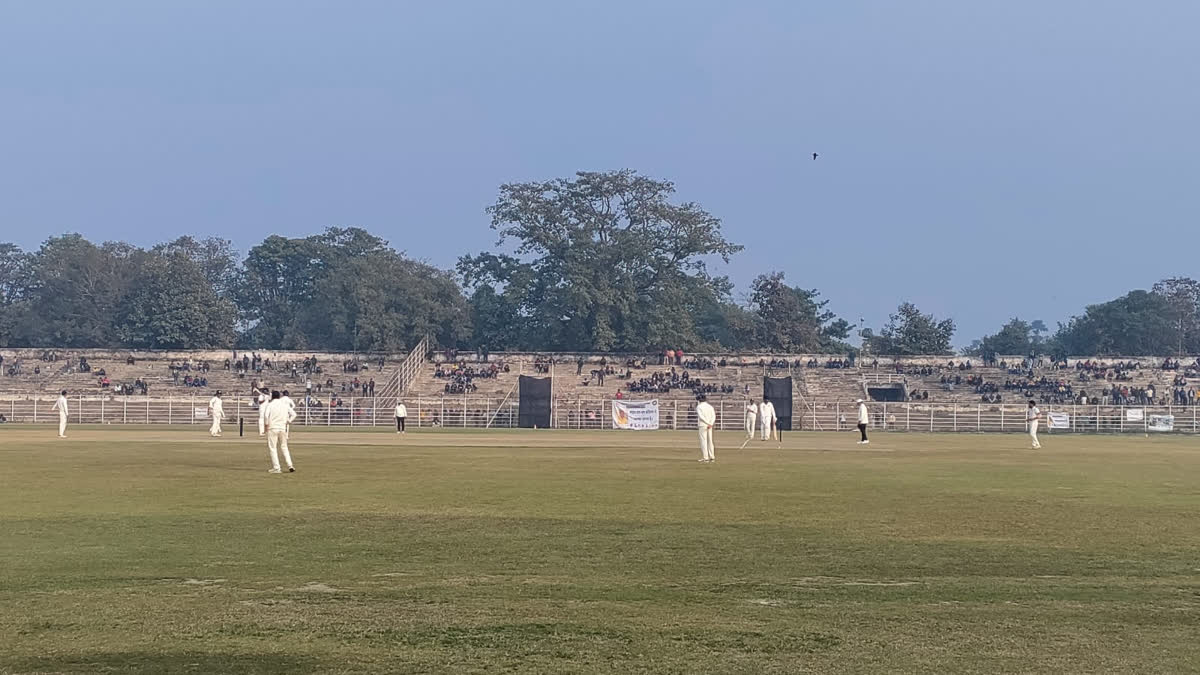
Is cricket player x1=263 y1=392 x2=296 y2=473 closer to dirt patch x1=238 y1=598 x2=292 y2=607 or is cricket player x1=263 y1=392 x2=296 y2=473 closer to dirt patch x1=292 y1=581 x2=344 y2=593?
dirt patch x1=292 y1=581 x2=344 y2=593

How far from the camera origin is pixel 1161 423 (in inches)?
2653

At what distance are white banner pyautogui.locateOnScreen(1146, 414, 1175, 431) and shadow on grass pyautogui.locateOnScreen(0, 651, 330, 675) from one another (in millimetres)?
67376

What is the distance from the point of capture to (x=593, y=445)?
42.1m

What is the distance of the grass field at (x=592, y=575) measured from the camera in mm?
7930

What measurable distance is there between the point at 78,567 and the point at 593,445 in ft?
101

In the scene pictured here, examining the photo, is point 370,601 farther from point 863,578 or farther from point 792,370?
point 792,370

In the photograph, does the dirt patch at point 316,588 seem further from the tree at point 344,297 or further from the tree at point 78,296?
the tree at point 78,296

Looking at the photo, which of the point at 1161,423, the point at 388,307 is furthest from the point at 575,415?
the point at 1161,423

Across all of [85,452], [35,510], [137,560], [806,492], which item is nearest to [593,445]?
[85,452]

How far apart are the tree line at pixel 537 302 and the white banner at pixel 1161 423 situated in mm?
30430

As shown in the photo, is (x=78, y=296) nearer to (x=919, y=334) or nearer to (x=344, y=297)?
(x=344, y=297)

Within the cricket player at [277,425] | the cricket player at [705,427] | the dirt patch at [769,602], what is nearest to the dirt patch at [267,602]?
the dirt patch at [769,602]

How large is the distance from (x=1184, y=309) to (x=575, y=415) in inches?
2431

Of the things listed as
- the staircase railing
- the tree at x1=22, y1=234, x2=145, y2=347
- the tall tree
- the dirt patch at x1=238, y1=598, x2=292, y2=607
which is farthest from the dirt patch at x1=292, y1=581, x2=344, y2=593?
the tall tree
